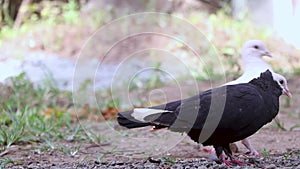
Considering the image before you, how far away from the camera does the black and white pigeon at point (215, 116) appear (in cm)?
295

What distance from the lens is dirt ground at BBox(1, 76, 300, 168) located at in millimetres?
3125

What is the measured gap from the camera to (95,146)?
4.20 m

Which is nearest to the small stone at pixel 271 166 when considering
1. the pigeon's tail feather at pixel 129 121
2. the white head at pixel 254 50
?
the pigeon's tail feather at pixel 129 121

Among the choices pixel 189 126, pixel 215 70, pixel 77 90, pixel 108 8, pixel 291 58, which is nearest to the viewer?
pixel 189 126

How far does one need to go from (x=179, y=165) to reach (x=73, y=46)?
7234 mm

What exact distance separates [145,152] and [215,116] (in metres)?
1.04

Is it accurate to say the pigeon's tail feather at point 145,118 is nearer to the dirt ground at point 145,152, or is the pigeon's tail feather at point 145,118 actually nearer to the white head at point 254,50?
the dirt ground at point 145,152

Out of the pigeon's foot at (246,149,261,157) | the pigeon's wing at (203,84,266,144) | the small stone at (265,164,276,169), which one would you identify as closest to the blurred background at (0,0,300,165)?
the pigeon's foot at (246,149,261,157)

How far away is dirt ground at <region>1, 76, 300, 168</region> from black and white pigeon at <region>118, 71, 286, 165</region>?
153 millimetres

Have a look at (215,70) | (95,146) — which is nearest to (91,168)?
(95,146)

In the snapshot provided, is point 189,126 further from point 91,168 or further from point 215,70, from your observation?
point 215,70

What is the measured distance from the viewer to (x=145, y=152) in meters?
3.89

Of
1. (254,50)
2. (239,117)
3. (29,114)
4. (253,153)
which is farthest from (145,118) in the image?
(29,114)

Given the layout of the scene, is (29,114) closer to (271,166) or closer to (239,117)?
(239,117)
